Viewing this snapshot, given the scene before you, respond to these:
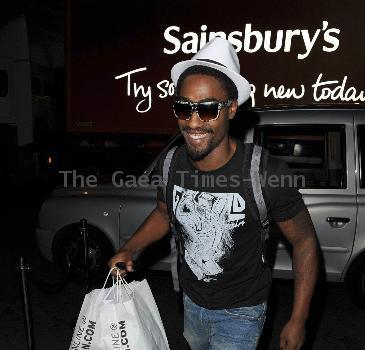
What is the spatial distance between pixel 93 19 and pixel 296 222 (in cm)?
534

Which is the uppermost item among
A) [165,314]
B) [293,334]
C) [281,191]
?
[281,191]

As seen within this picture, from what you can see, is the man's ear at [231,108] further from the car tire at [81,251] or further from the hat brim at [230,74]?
the car tire at [81,251]

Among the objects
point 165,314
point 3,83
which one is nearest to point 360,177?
point 165,314

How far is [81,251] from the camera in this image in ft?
18.1

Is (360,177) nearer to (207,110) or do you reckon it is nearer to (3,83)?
(207,110)

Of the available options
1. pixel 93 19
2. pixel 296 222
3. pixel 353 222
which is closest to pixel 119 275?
pixel 296 222

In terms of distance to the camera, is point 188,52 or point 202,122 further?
point 188,52

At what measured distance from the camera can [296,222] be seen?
226 centimetres

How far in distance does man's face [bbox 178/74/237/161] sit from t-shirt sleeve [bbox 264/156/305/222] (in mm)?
262

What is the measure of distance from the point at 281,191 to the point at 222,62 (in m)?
0.60

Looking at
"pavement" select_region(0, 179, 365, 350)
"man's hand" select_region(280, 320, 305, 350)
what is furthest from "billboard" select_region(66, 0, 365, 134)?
"man's hand" select_region(280, 320, 305, 350)

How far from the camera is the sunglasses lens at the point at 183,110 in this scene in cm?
224

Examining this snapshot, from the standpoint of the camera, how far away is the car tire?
548cm

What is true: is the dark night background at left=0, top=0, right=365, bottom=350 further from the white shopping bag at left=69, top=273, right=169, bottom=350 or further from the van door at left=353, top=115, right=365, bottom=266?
the white shopping bag at left=69, top=273, right=169, bottom=350
